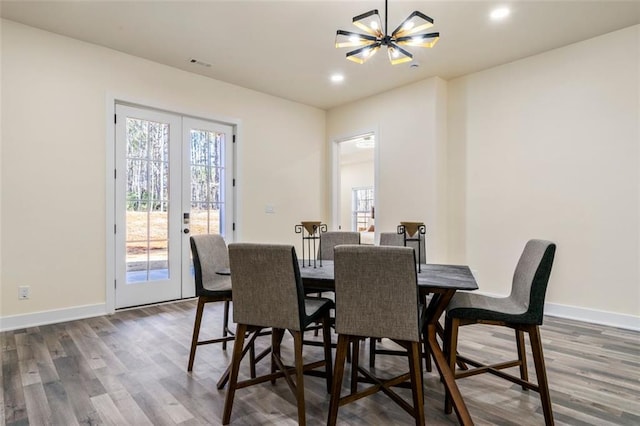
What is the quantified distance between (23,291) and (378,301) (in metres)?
3.45

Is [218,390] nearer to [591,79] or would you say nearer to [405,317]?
[405,317]

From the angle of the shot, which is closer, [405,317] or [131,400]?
[405,317]

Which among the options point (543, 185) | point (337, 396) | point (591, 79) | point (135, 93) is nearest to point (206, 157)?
point (135, 93)

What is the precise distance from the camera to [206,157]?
4590mm

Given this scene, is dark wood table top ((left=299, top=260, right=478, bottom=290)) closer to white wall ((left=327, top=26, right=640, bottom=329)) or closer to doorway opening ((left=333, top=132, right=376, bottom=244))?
white wall ((left=327, top=26, right=640, bottom=329))

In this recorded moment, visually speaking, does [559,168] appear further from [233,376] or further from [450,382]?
Result: [233,376]

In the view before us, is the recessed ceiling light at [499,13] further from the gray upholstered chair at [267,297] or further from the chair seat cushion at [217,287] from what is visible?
the chair seat cushion at [217,287]

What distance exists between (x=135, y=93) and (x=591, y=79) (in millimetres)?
4821

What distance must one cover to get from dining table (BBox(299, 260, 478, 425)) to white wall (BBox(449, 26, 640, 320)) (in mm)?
2154

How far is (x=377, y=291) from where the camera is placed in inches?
65.1

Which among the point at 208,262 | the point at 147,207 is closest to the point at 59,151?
the point at 147,207

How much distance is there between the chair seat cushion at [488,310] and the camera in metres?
1.79

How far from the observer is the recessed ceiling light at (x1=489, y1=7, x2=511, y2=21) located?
2982 millimetres

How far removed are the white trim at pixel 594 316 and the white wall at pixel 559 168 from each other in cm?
4
